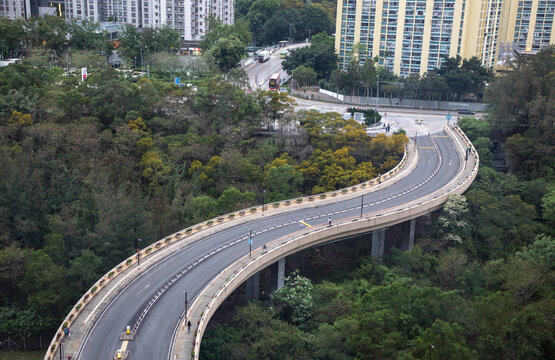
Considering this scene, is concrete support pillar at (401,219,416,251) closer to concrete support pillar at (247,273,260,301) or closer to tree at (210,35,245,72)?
concrete support pillar at (247,273,260,301)

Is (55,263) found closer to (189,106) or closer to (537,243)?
(189,106)

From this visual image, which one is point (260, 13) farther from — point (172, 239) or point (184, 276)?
point (184, 276)

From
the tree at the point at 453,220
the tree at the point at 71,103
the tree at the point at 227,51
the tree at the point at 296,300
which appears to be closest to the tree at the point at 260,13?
the tree at the point at 227,51

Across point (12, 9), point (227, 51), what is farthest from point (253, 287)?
point (12, 9)

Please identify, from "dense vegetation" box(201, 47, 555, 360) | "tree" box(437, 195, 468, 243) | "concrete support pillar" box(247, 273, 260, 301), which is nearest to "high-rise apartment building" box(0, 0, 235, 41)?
"dense vegetation" box(201, 47, 555, 360)

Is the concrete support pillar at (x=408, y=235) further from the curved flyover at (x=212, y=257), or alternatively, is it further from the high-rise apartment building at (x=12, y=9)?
the high-rise apartment building at (x=12, y=9)

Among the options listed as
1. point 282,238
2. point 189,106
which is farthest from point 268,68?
point 282,238
